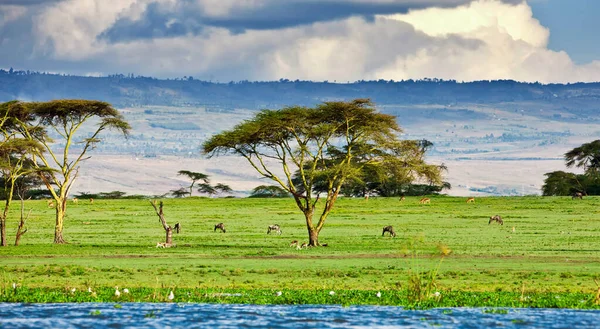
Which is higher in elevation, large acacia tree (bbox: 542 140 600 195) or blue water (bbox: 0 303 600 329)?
large acacia tree (bbox: 542 140 600 195)

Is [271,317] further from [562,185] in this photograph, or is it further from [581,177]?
[581,177]

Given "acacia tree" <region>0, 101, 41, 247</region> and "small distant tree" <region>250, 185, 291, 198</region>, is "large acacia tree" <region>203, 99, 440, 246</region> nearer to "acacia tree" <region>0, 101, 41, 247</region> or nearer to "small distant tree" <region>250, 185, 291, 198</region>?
"acacia tree" <region>0, 101, 41, 247</region>

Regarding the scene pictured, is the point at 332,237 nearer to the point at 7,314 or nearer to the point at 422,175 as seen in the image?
the point at 422,175

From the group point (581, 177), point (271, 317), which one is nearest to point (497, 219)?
point (271, 317)

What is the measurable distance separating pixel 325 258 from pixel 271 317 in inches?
724

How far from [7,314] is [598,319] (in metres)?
14.6

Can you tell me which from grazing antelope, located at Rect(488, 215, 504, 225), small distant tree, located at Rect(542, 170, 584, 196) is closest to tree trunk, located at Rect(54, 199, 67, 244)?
grazing antelope, located at Rect(488, 215, 504, 225)

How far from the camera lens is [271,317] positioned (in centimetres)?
2791

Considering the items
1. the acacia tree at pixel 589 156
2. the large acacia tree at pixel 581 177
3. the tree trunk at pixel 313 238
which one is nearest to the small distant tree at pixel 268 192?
the large acacia tree at pixel 581 177

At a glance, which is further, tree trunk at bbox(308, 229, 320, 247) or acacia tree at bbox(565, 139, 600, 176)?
acacia tree at bbox(565, 139, 600, 176)

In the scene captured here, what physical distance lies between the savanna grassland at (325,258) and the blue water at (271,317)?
1159 millimetres

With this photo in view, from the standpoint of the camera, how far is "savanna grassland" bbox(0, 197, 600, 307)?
33812 millimetres

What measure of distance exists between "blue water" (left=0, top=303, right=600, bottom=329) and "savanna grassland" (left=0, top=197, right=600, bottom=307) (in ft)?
3.80

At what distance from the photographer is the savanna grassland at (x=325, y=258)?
111ft
